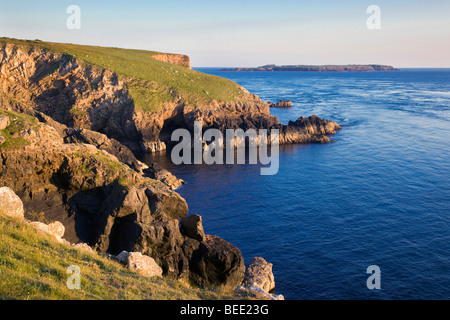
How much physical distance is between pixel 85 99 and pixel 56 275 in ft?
224

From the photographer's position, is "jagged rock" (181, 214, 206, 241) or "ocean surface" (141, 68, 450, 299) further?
"jagged rock" (181, 214, 206, 241)

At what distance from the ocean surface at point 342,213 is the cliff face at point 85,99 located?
10.5 metres

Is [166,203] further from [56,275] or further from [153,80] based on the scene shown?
[153,80]

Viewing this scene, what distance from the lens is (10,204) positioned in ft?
84.9

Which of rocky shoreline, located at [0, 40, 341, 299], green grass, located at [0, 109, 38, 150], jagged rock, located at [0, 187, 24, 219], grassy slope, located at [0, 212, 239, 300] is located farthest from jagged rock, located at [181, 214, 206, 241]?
green grass, located at [0, 109, 38, 150]

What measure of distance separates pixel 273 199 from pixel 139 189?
76.3ft

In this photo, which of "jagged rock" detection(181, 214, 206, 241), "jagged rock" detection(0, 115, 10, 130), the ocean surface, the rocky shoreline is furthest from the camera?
"jagged rock" detection(181, 214, 206, 241)

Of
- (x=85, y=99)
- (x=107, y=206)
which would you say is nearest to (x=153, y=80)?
(x=85, y=99)

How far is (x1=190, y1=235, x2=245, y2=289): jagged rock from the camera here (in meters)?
30.8

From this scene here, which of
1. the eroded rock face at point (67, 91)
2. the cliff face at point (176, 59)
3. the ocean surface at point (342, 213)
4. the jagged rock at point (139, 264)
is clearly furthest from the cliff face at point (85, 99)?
the jagged rock at point (139, 264)

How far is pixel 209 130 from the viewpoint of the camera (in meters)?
82.3

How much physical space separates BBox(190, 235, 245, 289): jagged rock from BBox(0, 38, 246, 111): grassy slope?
178ft

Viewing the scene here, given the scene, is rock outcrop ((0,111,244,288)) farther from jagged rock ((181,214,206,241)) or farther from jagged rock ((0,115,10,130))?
jagged rock ((0,115,10,130))
